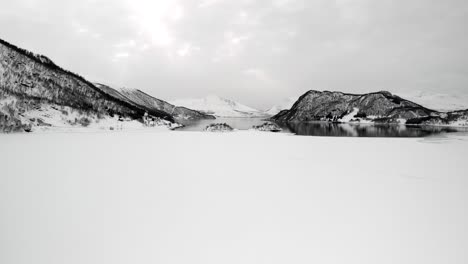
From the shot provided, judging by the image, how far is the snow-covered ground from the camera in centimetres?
444

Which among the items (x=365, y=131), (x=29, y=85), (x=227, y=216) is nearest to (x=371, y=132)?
(x=365, y=131)

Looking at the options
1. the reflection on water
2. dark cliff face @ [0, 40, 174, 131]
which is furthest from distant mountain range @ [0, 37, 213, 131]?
the reflection on water

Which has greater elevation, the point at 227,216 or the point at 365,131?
the point at 365,131

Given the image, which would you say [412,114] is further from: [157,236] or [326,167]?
[157,236]

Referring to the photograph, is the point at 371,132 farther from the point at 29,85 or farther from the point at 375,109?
the point at 375,109

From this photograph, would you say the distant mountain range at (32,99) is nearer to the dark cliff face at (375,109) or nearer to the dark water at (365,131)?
the dark water at (365,131)

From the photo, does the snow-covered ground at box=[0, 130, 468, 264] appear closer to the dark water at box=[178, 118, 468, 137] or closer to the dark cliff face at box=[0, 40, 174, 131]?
the dark water at box=[178, 118, 468, 137]

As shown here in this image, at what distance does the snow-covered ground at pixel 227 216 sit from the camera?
444 cm

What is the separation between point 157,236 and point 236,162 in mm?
8654

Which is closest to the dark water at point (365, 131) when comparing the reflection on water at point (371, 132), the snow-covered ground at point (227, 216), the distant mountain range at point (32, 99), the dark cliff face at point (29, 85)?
the reflection on water at point (371, 132)

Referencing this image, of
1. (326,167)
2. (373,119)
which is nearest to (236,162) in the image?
(326,167)

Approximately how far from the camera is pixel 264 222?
18.8 feet

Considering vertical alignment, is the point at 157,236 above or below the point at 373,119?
below

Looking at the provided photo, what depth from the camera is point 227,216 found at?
19.7 feet
